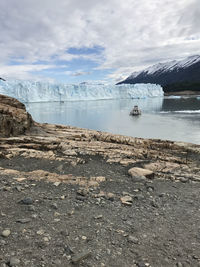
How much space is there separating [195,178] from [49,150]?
3.90m

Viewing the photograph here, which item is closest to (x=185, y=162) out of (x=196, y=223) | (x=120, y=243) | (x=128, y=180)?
(x=128, y=180)

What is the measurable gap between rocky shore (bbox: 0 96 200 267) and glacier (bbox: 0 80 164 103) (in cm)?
4713

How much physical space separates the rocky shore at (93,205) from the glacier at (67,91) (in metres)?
47.1

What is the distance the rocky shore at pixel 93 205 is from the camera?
234 cm

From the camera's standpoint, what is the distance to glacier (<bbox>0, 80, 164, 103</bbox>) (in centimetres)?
4997

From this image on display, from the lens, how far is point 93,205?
3.48 meters

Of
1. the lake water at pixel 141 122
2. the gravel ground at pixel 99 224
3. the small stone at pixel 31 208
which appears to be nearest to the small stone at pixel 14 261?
the gravel ground at pixel 99 224

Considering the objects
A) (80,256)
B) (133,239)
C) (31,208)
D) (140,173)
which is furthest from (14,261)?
(140,173)

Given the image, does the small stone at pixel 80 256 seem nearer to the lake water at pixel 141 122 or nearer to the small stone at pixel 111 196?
the small stone at pixel 111 196

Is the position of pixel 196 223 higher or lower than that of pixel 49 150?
lower

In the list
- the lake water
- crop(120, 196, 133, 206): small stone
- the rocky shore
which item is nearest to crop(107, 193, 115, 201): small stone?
the rocky shore

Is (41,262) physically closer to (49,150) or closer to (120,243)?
(120,243)

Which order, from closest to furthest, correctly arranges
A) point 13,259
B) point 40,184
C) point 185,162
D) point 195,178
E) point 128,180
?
point 13,259 < point 40,184 < point 128,180 < point 195,178 < point 185,162

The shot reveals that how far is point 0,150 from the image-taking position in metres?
5.55
